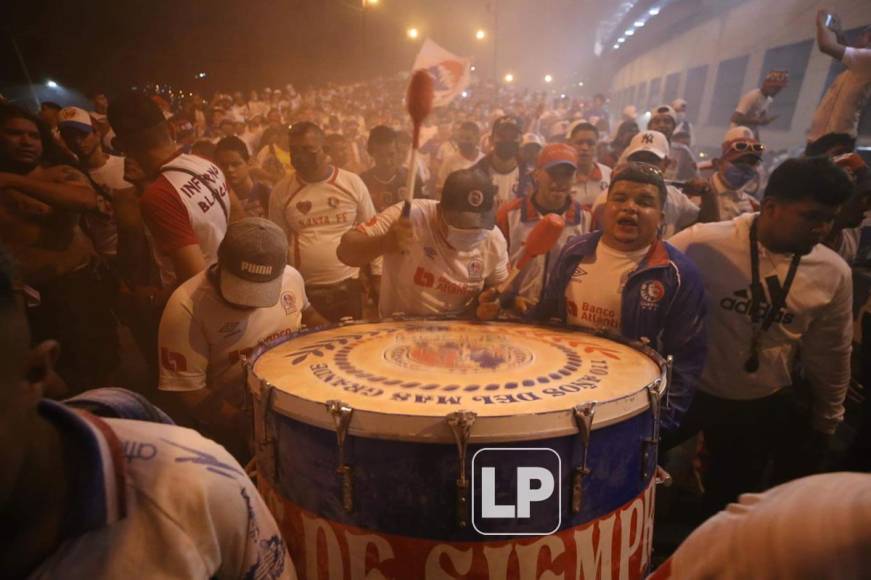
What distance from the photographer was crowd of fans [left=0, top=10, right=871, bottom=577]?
1074 mm

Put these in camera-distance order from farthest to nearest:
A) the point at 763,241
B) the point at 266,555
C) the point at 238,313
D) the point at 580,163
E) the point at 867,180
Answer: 1. the point at 580,163
2. the point at 867,180
3. the point at 763,241
4. the point at 238,313
5. the point at 266,555

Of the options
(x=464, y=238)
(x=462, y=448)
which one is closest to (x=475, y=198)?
(x=464, y=238)

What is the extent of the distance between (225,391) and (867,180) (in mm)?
5662

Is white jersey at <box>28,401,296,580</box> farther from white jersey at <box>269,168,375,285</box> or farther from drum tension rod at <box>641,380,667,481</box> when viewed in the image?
white jersey at <box>269,168,375,285</box>

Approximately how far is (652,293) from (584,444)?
1.37 metres

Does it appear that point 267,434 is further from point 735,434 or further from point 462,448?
point 735,434

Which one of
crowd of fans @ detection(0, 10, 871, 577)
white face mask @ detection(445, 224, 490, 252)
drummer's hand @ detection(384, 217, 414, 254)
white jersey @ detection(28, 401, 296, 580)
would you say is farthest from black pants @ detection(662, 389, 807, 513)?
white jersey @ detection(28, 401, 296, 580)

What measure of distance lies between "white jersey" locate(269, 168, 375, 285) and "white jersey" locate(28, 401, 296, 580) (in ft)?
11.2

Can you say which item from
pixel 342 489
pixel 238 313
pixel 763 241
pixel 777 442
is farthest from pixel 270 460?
pixel 777 442

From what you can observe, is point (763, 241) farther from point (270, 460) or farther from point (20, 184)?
point (20, 184)

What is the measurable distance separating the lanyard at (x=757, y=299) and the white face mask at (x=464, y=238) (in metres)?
1.73

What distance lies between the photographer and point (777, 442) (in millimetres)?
3473

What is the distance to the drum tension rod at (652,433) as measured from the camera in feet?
6.51

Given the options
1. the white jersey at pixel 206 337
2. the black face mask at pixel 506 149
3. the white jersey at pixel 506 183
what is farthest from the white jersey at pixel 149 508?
the black face mask at pixel 506 149
